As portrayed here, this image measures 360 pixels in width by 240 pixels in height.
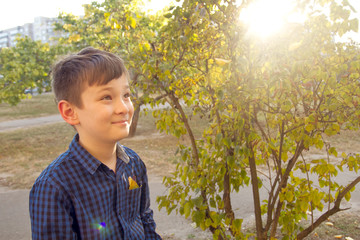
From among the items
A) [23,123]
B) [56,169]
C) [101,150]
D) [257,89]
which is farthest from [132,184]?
[23,123]

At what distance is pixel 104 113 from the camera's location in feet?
4.09

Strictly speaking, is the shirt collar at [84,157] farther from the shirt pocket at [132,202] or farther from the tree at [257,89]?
the tree at [257,89]

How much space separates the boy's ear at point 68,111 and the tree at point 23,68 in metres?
7.77

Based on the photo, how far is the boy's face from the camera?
1.25 meters

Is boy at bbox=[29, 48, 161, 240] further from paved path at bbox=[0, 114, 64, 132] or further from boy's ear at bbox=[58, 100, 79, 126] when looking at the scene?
paved path at bbox=[0, 114, 64, 132]

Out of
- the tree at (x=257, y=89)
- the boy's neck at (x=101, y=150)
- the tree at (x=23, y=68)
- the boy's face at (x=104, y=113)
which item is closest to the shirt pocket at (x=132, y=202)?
the boy's neck at (x=101, y=150)

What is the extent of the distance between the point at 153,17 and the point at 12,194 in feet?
20.3

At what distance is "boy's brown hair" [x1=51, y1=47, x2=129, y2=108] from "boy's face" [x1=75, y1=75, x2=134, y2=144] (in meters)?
0.02

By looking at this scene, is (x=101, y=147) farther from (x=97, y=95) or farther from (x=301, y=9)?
(x=301, y=9)

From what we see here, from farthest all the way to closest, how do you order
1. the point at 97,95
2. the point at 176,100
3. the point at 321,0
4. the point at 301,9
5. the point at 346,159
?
the point at 176,100 → the point at 346,159 → the point at 321,0 → the point at 301,9 → the point at 97,95

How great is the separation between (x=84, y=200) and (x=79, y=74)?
0.49 metres

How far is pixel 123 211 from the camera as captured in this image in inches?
53.6

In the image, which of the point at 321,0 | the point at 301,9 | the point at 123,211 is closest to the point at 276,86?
the point at 301,9

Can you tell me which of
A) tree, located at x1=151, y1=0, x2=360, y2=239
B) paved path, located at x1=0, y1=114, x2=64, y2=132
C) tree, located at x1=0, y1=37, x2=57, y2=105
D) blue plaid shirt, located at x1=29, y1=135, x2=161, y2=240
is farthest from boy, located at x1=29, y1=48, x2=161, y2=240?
paved path, located at x1=0, y1=114, x2=64, y2=132
